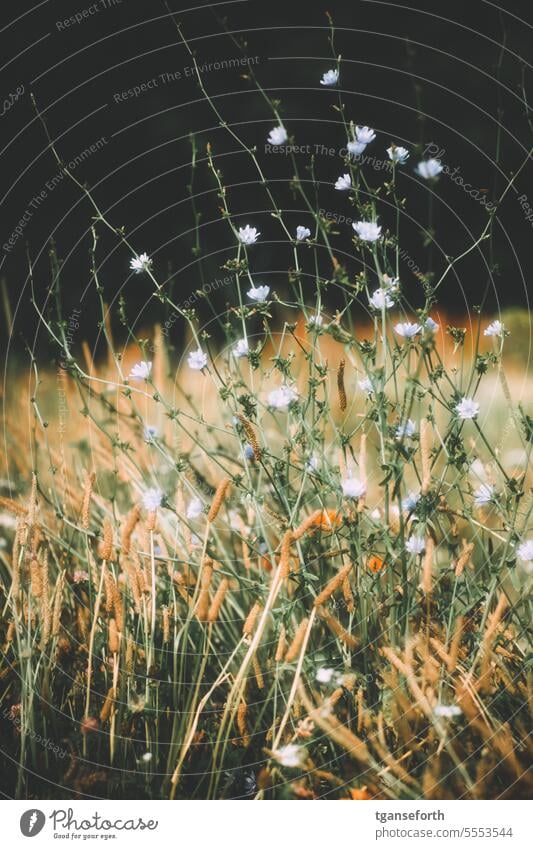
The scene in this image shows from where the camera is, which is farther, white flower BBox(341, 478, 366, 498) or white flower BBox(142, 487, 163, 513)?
white flower BBox(142, 487, 163, 513)

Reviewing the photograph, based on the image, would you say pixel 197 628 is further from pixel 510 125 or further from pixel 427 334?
pixel 510 125

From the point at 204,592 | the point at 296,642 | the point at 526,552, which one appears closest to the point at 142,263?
the point at 204,592

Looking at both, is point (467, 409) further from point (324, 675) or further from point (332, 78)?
point (332, 78)

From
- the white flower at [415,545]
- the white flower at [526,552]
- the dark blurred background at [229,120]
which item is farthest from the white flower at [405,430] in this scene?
the dark blurred background at [229,120]

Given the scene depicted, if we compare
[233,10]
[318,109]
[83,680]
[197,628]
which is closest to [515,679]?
[197,628]

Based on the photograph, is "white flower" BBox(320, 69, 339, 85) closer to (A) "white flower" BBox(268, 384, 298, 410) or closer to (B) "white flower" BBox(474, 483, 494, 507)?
(A) "white flower" BBox(268, 384, 298, 410)

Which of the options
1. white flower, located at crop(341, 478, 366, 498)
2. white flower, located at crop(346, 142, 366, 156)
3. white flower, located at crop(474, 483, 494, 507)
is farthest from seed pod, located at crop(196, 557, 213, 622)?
white flower, located at crop(346, 142, 366, 156)

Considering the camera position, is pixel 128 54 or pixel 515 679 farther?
pixel 128 54
